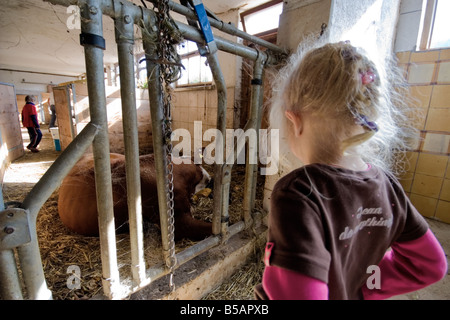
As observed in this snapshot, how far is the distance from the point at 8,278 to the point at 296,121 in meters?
1.09

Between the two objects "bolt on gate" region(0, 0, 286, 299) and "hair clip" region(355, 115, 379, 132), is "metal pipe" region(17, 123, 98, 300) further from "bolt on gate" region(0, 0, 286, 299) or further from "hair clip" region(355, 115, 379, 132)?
"hair clip" region(355, 115, 379, 132)

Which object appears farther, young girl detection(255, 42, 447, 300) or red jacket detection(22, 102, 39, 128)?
red jacket detection(22, 102, 39, 128)

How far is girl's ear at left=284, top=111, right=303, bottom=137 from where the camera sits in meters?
0.63

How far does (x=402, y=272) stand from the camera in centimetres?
79

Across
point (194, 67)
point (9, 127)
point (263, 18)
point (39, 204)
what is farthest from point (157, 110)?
point (9, 127)

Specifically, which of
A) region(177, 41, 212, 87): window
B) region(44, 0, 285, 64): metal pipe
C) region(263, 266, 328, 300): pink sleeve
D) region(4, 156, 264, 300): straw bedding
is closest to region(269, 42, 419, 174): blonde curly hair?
region(263, 266, 328, 300): pink sleeve

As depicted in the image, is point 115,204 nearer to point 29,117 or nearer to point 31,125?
point 31,125

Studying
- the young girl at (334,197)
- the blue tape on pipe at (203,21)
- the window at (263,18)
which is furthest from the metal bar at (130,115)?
the window at (263,18)

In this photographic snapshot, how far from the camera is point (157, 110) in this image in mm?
1104

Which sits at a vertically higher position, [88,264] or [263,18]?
[263,18]

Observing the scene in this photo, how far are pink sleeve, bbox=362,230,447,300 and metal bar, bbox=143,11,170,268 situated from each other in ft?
3.30
